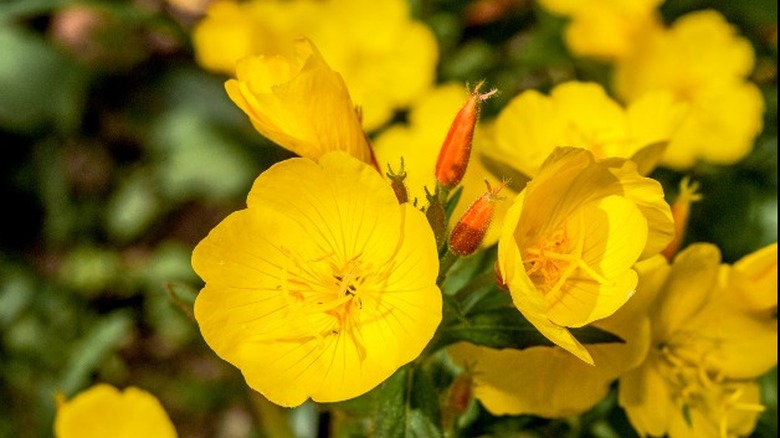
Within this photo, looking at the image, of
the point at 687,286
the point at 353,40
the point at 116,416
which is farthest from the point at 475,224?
the point at 353,40

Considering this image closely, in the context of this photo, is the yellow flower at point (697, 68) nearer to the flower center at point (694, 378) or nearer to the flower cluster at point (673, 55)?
→ the flower cluster at point (673, 55)

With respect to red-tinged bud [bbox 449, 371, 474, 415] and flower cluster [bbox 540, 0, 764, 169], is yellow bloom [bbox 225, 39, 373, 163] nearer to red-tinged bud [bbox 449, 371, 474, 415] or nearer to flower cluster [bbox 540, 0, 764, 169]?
red-tinged bud [bbox 449, 371, 474, 415]

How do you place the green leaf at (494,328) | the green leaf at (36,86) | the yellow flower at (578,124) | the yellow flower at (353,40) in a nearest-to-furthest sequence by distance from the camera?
the green leaf at (494,328), the yellow flower at (578,124), the yellow flower at (353,40), the green leaf at (36,86)

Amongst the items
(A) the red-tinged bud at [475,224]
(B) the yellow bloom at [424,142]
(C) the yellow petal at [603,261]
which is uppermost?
(A) the red-tinged bud at [475,224]

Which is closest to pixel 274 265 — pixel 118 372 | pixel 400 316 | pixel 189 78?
pixel 400 316

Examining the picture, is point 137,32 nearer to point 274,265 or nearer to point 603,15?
point 603,15

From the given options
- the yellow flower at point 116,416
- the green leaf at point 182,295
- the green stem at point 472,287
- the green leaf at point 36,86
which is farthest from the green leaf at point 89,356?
the green stem at point 472,287
